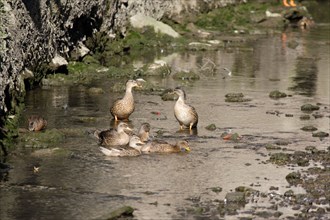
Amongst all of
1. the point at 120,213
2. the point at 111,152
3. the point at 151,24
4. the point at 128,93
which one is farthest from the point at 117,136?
the point at 151,24

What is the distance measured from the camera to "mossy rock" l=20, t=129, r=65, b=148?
1936 cm

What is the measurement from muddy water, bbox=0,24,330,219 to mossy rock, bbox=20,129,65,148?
0.77 ft

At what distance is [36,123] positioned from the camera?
2038cm

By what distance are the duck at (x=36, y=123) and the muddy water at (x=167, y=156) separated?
0.59 m

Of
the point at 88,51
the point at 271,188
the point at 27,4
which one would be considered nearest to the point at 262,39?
the point at 88,51

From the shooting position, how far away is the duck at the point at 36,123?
20297 mm

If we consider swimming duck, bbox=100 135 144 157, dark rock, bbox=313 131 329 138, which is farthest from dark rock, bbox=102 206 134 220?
dark rock, bbox=313 131 329 138

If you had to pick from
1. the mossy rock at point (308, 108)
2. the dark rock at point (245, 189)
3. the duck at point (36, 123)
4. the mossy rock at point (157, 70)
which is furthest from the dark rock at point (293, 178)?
the mossy rock at point (157, 70)

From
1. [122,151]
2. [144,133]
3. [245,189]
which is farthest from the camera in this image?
[144,133]

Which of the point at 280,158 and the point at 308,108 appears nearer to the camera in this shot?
the point at 280,158

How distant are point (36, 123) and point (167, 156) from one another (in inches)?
120

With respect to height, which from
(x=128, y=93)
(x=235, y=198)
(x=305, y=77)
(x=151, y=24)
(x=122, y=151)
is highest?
(x=151, y=24)

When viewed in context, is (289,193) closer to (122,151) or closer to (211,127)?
(122,151)

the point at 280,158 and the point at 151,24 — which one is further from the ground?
the point at 151,24
